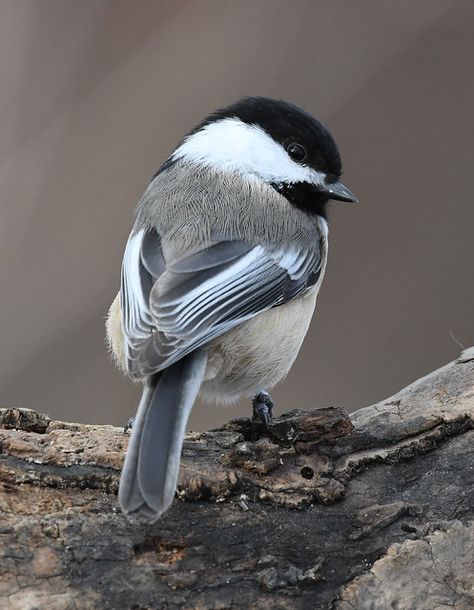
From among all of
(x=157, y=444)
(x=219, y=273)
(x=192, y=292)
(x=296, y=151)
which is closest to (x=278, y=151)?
(x=296, y=151)

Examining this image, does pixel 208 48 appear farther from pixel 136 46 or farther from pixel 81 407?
pixel 81 407

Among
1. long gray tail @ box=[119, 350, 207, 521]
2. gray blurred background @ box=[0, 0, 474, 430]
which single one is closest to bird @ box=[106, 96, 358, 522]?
long gray tail @ box=[119, 350, 207, 521]

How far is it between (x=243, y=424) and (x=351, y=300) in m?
1.52

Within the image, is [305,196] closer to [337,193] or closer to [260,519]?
[337,193]

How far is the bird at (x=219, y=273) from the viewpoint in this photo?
5.51 feet

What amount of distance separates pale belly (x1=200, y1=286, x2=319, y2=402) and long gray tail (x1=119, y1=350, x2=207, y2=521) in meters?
0.22

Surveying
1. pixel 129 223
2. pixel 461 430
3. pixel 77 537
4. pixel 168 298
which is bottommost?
pixel 77 537

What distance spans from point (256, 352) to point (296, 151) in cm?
63

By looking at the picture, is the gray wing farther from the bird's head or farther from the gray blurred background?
the gray blurred background

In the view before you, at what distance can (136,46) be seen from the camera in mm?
3240

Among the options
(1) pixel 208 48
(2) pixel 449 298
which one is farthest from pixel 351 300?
(1) pixel 208 48

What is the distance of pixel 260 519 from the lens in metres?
1.67

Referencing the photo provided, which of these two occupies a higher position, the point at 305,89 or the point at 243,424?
the point at 305,89

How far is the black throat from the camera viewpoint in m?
2.37
